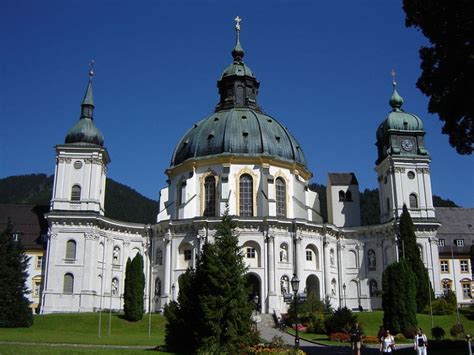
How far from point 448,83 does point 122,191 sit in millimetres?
146293

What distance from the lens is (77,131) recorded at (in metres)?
68.6

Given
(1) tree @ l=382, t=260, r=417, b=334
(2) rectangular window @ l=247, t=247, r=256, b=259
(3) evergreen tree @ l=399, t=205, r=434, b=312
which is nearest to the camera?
(1) tree @ l=382, t=260, r=417, b=334

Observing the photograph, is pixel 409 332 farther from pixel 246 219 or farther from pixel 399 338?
pixel 246 219

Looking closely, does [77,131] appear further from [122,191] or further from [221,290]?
[122,191]

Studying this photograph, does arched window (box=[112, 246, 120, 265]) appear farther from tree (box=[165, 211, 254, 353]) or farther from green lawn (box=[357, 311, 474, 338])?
tree (box=[165, 211, 254, 353])

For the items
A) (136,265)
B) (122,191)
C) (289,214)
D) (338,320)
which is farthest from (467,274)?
(122,191)

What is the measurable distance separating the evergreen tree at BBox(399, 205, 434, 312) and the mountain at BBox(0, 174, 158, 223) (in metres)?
76.4

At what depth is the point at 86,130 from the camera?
68.8 metres

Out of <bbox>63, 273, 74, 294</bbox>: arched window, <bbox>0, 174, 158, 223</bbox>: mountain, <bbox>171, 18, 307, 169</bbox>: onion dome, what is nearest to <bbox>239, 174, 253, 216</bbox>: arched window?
<bbox>171, 18, 307, 169</bbox>: onion dome

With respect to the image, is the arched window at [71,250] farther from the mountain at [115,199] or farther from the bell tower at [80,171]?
the mountain at [115,199]

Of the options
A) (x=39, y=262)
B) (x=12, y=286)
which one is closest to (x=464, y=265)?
(x=39, y=262)

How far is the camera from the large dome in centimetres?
6884

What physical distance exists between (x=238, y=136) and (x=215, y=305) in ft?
138

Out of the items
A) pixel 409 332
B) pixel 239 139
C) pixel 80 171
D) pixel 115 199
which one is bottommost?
pixel 409 332
